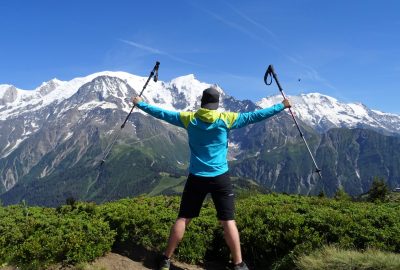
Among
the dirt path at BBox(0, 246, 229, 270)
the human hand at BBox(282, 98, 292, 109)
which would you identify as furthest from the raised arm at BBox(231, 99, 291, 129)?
the dirt path at BBox(0, 246, 229, 270)

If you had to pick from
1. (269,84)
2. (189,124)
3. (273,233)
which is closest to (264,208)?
(273,233)

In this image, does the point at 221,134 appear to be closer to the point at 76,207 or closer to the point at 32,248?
the point at 32,248

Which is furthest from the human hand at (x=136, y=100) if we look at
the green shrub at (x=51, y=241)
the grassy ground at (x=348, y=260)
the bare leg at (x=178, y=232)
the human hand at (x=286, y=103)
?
the grassy ground at (x=348, y=260)

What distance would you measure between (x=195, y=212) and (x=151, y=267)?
281 centimetres

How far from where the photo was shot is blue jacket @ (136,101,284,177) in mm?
9848

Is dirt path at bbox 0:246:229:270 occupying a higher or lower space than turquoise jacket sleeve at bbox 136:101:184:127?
lower

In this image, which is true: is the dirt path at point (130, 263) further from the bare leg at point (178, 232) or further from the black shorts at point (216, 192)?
the black shorts at point (216, 192)

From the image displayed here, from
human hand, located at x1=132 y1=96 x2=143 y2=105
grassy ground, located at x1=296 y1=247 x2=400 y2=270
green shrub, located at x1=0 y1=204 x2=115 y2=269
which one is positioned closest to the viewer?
grassy ground, located at x1=296 y1=247 x2=400 y2=270

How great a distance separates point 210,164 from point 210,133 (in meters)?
0.69

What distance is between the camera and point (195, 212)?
10148 mm

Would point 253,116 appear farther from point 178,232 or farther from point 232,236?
point 178,232

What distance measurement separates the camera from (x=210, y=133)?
998 centimetres

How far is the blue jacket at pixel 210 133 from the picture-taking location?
32.3 ft

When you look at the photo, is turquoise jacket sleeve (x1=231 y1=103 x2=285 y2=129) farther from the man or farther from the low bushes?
the low bushes
